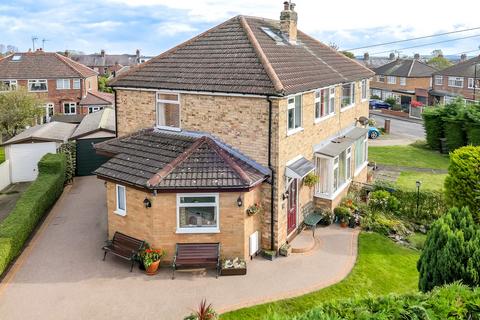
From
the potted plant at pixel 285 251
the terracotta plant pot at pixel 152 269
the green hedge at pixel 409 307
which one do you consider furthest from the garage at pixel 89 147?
the green hedge at pixel 409 307

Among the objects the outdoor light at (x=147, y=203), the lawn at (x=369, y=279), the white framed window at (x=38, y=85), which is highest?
the white framed window at (x=38, y=85)

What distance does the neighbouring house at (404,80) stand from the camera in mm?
65188

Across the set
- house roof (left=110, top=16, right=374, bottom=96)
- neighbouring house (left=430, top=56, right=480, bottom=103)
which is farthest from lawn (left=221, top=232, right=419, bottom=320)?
neighbouring house (left=430, top=56, right=480, bottom=103)

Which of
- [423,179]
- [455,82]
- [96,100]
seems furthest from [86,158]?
[455,82]

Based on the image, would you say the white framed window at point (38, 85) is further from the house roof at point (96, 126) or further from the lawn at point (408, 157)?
the lawn at point (408, 157)

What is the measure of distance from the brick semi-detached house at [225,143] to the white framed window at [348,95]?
166cm

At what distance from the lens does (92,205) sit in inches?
783

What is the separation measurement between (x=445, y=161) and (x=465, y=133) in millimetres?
2889

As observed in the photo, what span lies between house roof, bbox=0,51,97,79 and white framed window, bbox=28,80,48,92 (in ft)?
1.75

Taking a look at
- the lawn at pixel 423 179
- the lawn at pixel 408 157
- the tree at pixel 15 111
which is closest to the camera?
the lawn at pixel 423 179

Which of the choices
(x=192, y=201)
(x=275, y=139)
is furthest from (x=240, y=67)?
(x=192, y=201)

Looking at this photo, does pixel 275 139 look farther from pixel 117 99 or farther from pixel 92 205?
pixel 92 205

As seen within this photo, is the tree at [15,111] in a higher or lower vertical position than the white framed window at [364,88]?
lower

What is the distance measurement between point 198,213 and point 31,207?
6.69 metres
